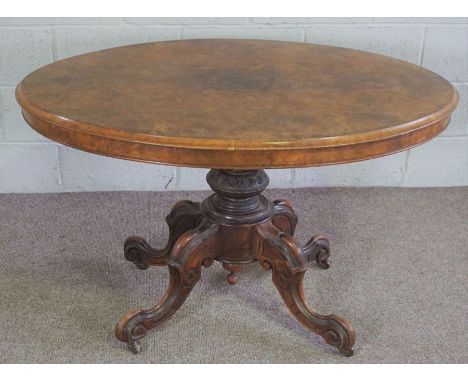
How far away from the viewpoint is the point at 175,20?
Answer: 7.10ft

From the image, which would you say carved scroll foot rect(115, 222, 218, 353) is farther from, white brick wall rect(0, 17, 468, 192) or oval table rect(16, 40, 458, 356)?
white brick wall rect(0, 17, 468, 192)

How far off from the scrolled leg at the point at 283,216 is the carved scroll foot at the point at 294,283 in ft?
0.68

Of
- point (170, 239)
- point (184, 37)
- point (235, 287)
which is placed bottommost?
point (235, 287)

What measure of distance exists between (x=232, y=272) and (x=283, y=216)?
23 centimetres

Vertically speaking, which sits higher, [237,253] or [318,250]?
[237,253]

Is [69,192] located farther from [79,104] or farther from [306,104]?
[306,104]

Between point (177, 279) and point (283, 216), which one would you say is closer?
point (177, 279)

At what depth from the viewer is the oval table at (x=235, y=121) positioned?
3.69 feet

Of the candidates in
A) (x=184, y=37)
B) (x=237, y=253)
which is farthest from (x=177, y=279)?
(x=184, y=37)

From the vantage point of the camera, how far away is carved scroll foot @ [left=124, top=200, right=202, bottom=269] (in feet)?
5.86

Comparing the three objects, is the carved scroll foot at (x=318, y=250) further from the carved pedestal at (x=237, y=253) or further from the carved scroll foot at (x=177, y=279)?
the carved scroll foot at (x=177, y=279)

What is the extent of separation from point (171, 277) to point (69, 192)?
1004 millimetres

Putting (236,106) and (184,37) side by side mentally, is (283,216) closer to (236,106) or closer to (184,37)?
(236,106)

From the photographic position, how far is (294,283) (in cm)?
156
